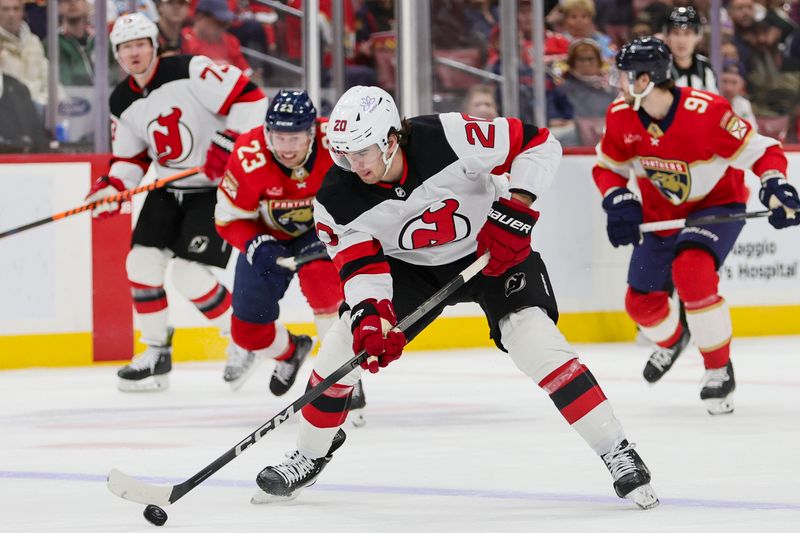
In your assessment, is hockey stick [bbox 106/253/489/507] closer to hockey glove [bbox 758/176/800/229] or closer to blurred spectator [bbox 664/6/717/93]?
hockey glove [bbox 758/176/800/229]

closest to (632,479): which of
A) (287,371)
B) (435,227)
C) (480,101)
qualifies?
(435,227)

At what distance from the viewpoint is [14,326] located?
19.5ft

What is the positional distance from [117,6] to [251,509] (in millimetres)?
3855

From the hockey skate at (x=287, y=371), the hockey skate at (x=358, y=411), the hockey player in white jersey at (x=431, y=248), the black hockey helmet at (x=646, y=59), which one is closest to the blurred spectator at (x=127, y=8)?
the hockey skate at (x=287, y=371)

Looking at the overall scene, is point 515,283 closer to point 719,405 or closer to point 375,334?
point 375,334

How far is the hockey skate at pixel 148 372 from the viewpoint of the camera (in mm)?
5277

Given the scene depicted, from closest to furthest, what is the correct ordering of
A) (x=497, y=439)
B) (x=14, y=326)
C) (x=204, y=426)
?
(x=497, y=439) < (x=204, y=426) < (x=14, y=326)

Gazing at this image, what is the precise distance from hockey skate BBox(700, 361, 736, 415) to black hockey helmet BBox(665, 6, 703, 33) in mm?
2108

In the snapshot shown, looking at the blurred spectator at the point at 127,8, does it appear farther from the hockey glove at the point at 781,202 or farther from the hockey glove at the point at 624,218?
the hockey glove at the point at 781,202

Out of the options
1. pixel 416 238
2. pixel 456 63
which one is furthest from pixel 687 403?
pixel 456 63

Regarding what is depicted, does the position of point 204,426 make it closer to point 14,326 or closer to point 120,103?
point 120,103

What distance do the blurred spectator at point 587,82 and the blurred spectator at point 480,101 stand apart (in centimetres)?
43

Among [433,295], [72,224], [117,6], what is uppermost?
[117,6]

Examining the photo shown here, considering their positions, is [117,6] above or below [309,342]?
above
